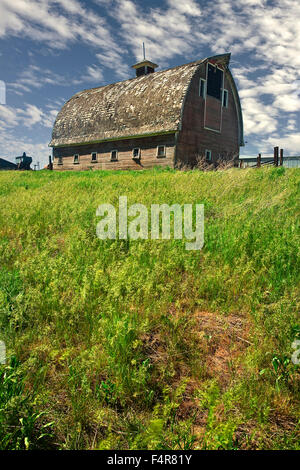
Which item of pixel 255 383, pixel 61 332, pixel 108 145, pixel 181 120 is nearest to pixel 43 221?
pixel 61 332

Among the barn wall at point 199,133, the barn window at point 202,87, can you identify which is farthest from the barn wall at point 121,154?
the barn window at point 202,87

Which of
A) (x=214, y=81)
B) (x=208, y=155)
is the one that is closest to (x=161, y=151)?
(x=208, y=155)

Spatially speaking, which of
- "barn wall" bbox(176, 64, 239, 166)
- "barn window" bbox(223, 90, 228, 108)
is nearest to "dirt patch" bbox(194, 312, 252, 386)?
"barn wall" bbox(176, 64, 239, 166)

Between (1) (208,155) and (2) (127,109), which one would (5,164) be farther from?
(1) (208,155)

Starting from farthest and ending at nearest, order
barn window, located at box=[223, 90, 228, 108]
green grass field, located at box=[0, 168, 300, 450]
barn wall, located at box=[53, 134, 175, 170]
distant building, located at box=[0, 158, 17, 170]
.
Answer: distant building, located at box=[0, 158, 17, 170] < barn window, located at box=[223, 90, 228, 108] < barn wall, located at box=[53, 134, 175, 170] < green grass field, located at box=[0, 168, 300, 450]

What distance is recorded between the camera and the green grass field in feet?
6.25

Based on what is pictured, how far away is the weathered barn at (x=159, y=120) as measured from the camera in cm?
1925

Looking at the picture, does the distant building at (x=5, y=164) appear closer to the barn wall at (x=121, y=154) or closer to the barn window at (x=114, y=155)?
the barn wall at (x=121, y=154)

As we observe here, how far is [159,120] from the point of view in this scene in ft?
64.0

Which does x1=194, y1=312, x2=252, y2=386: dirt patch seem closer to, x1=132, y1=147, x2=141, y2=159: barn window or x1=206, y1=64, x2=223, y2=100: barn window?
x1=132, y1=147, x2=141, y2=159: barn window

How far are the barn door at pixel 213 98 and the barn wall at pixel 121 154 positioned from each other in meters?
3.87

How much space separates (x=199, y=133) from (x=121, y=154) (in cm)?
602

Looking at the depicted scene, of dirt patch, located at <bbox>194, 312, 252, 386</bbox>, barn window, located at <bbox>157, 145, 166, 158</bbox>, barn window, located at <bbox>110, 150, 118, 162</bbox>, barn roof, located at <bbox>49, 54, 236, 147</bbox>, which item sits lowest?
dirt patch, located at <bbox>194, 312, 252, 386</bbox>

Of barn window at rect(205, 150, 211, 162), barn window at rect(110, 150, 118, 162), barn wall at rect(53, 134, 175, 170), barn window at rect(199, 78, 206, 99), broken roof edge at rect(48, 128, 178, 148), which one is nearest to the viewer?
broken roof edge at rect(48, 128, 178, 148)
